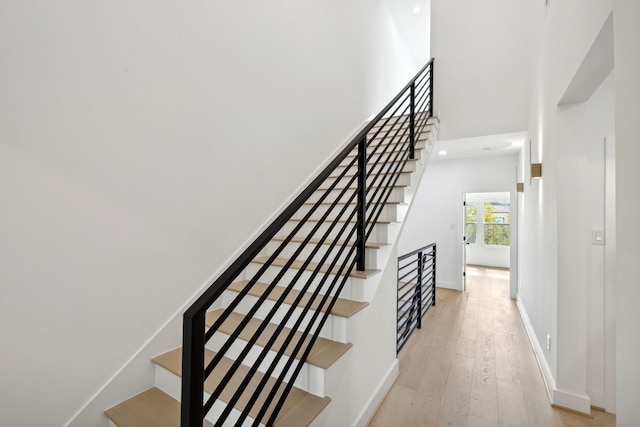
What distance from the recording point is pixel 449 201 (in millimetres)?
5656

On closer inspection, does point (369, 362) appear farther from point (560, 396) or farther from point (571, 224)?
point (571, 224)

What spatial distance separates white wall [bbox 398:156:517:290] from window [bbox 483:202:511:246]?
3626mm

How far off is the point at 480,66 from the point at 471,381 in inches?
148

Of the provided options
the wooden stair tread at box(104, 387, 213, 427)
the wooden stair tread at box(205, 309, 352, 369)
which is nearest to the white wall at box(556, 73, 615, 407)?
the wooden stair tread at box(205, 309, 352, 369)

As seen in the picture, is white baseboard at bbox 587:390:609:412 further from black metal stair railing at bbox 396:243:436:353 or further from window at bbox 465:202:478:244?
window at bbox 465:202:478:244

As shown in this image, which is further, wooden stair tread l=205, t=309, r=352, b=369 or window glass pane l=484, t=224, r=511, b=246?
window glass pane l=484, t=224, r=511, b=246

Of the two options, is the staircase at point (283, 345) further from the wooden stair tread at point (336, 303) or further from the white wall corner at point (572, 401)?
the white wall corner at point (572, 401)

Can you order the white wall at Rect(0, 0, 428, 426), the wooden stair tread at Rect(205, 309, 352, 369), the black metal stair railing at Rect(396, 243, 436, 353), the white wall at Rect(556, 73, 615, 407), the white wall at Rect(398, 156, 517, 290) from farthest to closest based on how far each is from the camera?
1. the white wall at Rect(398, 156, 517, 290)
2. the black metal stair railing at Rect(396, 243, 436, 353)
3. the white wall at Rect(556, 73, 615, 407)
4. the wooden stair tread at Rect(205, 309, 352, 369)
5. the white wall at Rect(0, 0, 428, 426)

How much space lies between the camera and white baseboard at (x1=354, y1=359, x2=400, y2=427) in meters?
1.91

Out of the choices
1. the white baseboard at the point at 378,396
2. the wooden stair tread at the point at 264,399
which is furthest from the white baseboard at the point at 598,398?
the wooden stair tread at the point at 264,399

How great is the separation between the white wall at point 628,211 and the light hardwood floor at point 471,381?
1293mm

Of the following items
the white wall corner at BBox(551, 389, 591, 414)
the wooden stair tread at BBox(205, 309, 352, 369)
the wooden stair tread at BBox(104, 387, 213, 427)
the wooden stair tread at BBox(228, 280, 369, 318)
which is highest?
the wooden stair tread at BBox(228, 280, 369, 318)

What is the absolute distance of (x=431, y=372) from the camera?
8.55 ft

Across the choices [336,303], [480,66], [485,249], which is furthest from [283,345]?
[485,249]
